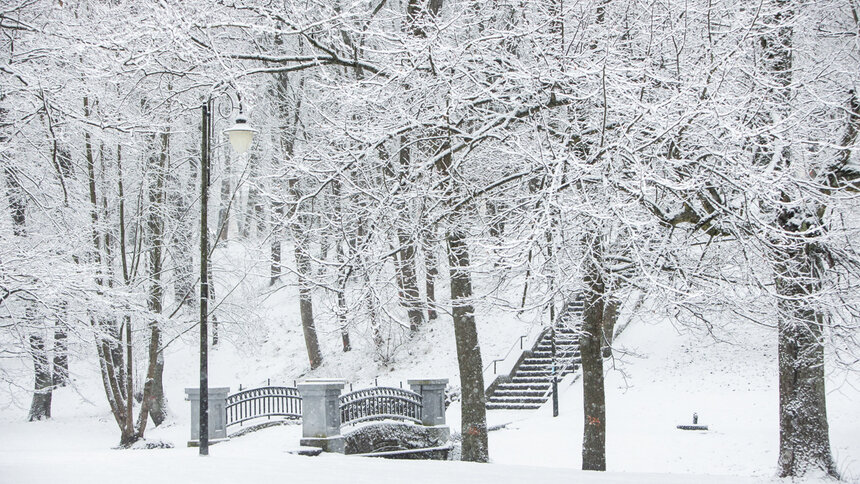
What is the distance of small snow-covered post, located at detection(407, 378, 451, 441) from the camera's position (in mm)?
18016

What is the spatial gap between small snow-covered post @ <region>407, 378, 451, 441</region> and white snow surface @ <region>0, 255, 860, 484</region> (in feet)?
3.94

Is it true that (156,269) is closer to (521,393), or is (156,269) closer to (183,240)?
(183,240)

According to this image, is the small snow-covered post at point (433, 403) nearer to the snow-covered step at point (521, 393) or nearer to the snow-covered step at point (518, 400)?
the snow-covered step at point (518, 400)

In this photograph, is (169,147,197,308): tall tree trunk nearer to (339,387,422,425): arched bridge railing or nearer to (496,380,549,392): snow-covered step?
(339,387,422,425): arched bridge railing

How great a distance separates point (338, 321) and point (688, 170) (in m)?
5.42

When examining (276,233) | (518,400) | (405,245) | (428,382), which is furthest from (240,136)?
(518,400)

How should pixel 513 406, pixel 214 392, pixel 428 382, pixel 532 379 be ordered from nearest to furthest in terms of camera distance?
pixel 214 392 → pixel 428 382 → pixel 513 406 → pixel 532 379

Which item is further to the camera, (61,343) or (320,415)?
(61,343)

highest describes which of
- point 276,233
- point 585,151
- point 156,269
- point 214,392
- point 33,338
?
point 585,151

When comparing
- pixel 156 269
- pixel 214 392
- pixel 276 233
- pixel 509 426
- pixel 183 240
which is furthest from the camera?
pixel 183 240

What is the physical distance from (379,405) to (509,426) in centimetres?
428

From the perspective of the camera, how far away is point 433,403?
59.3ft

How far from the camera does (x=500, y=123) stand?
10.0m

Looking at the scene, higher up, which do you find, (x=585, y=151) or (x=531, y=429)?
(x=585, y=151)
